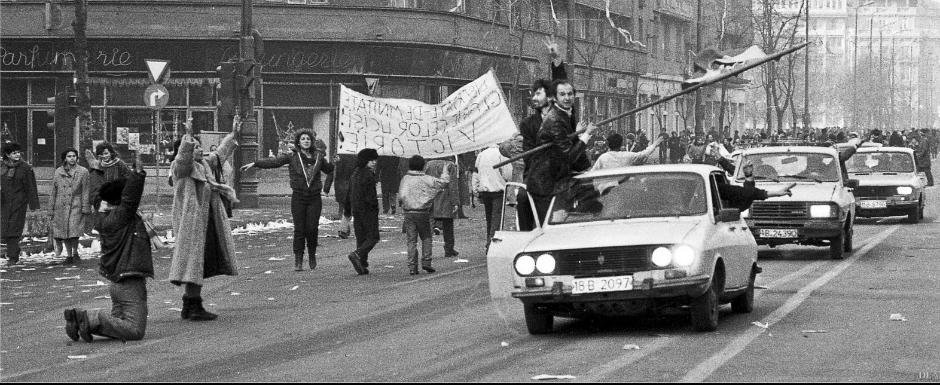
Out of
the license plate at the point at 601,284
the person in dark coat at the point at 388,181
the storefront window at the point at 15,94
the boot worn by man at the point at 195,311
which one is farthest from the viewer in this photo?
the storefront window at the point at 15,94

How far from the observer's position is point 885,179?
30.1 m

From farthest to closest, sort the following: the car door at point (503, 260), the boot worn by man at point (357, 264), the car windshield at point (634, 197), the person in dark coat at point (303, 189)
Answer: the person in dark coat at point (303, 189)
the boot worn by man at point (357, 264)
the car windshield at point (634, 197)
the car door at point (503, 260)

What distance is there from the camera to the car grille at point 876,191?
2970cm

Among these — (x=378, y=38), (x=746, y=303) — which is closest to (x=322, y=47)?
(x=378, y=38)

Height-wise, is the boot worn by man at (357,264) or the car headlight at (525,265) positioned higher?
the car headlight at (525,265)

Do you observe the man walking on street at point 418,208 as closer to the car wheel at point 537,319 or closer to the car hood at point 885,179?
the car wheel at point 537,319

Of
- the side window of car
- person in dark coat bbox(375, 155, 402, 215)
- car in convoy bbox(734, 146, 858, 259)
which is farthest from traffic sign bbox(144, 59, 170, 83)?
the side window of car

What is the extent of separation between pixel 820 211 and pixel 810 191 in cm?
68

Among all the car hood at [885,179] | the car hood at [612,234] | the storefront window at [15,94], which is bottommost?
the car hood at [612,234]

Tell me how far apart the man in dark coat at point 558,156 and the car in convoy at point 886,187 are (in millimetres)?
16695

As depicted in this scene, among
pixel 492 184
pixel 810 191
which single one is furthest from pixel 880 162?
pixel 492 184

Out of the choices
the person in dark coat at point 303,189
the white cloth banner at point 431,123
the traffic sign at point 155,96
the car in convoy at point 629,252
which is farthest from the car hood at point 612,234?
the traffic sign at point 155,96

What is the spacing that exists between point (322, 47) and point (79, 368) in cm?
3666

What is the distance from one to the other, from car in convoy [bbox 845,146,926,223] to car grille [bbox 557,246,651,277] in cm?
1798
